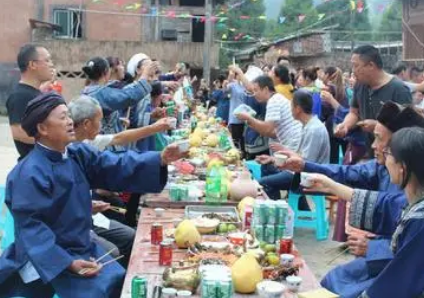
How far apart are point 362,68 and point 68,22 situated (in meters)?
20.1

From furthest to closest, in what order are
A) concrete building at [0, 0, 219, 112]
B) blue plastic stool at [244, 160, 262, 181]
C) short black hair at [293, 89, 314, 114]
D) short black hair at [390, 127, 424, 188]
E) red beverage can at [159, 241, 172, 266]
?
1. concrete building at [0, 0, 219, 112]
2. blue plastic stool at [244, 160, 262, 181]
3. short black hair at [293, 89, 314, 114]
4. red beverage can at [159, 241, 172, 266]
5. short black hair at [390, 127, 424, 188]

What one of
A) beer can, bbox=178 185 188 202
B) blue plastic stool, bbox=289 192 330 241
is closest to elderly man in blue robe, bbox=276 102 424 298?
beer can, bbox=178 185 188 202

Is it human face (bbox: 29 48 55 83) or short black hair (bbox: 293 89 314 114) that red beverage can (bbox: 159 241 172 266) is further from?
short black hair (bbox: 293 89 314 114)

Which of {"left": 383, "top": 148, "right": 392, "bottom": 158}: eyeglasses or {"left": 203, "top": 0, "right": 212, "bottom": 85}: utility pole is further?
{"left": 203, "top": 0, "right": 212, "bottom": 85}: utility pole

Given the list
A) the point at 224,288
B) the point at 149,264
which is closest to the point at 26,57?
the point at 149,264

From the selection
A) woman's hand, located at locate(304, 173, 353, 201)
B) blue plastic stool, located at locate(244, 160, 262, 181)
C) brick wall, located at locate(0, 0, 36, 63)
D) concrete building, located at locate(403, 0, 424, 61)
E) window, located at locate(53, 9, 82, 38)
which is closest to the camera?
woman's hand, located at locate(304, 173, 353, 201)

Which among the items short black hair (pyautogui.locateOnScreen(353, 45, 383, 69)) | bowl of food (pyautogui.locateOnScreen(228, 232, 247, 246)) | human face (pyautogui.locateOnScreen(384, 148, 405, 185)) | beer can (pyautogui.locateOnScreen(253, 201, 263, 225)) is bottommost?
bowl of food (pyautogui.locateOnScreen(228, 232, 247, 246))

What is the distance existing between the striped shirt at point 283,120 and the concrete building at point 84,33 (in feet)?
50.2

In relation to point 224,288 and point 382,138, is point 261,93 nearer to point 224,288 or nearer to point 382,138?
point 382,138

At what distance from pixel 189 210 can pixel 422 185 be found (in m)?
1.73

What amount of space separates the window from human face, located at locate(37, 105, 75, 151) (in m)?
20.7

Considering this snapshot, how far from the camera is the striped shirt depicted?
6.82 m

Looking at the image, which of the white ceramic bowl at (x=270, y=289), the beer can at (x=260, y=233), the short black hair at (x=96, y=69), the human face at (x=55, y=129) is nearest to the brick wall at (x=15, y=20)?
the short black hair at (x=96, y=69)

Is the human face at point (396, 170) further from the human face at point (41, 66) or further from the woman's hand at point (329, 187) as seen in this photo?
the human face at point (41, 66)
